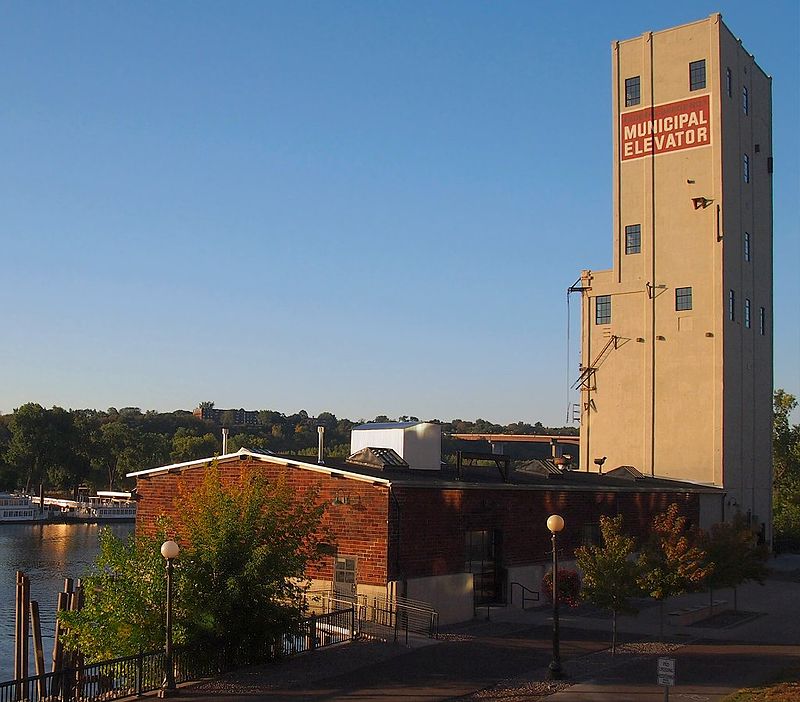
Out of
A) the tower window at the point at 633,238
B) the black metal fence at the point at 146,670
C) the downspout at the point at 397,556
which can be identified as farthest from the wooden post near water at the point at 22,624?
the tower window at the point at 633,238

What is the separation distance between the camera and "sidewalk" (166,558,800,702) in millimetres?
21844

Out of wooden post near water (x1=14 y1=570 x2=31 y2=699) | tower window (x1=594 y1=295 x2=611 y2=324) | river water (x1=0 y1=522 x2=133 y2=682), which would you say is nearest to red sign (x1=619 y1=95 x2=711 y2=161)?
tower window (x1=594 y1=295 x2=611 y2=324)

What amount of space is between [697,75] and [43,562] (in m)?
61.4

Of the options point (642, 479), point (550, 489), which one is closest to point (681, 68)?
point (642, 479)

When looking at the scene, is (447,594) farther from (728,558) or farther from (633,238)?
(633,238)

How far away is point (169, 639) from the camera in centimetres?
2194

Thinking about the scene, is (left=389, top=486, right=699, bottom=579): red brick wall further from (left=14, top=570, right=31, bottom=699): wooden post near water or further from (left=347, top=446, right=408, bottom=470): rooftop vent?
(left=14, top=570, right=31, bottom=699): wooden post near water

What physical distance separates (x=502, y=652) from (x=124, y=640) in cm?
1030

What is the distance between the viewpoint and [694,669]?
25.2 m

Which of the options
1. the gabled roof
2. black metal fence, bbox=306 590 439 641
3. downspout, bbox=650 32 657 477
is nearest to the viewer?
black metal fence, bbox=306 590 439 641

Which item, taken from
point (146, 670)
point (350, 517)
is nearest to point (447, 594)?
point (350, 517)

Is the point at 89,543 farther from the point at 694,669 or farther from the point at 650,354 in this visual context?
the point at 694,669

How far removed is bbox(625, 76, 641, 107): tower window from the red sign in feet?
2.52

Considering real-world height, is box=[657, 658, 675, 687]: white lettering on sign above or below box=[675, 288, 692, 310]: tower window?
below
